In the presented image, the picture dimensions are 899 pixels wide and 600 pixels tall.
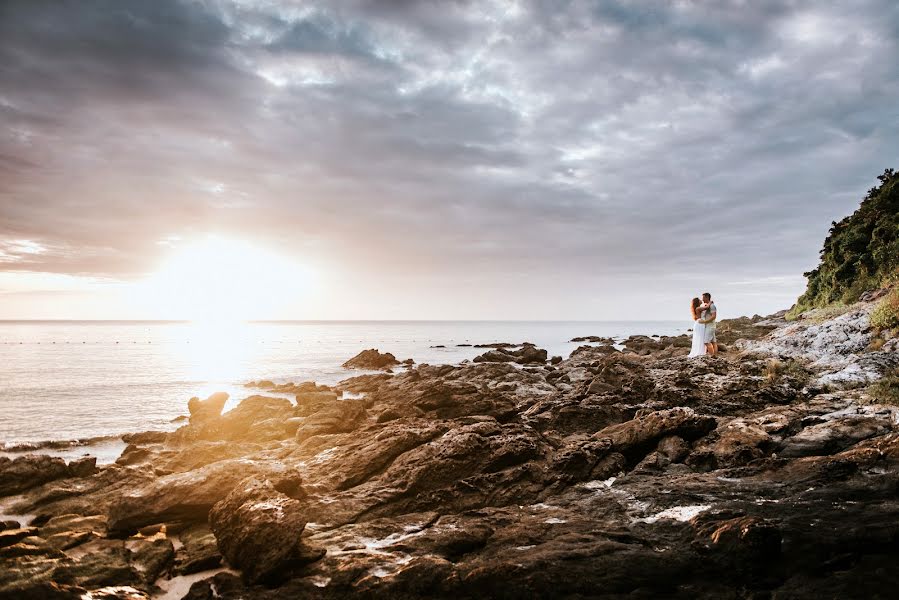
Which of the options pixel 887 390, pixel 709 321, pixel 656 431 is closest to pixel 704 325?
pixel 709 321

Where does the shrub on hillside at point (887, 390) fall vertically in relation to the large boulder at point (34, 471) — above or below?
above

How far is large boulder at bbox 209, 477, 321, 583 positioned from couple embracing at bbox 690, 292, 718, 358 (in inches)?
1039

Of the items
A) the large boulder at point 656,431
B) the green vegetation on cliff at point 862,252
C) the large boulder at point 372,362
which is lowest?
the large boulder at point 372,362

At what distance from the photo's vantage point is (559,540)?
885 cm

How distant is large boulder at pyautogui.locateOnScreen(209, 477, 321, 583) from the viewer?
8.70m

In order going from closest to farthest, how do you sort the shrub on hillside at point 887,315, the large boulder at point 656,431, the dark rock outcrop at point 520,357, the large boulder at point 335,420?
the large boulder at point 656,431, the large boulder at point 335,420, the shrub on hillside at point 887,315, the dark rock outcrop at point 520,357

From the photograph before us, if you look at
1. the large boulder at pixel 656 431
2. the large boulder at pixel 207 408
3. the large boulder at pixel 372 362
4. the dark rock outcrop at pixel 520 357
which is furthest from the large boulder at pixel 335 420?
the large boulder at pixel 372 362

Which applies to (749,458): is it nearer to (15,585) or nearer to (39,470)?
(15,585)

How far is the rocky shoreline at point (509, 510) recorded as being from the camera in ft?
25.8

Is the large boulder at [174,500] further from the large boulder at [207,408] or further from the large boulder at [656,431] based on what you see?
the large boulder at [207,408]

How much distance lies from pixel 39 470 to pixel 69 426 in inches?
558

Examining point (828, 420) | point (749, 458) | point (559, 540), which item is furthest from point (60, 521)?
point (828, 420)

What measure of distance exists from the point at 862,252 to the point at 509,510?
52.5 m

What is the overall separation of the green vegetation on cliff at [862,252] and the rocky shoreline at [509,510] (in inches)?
1115
